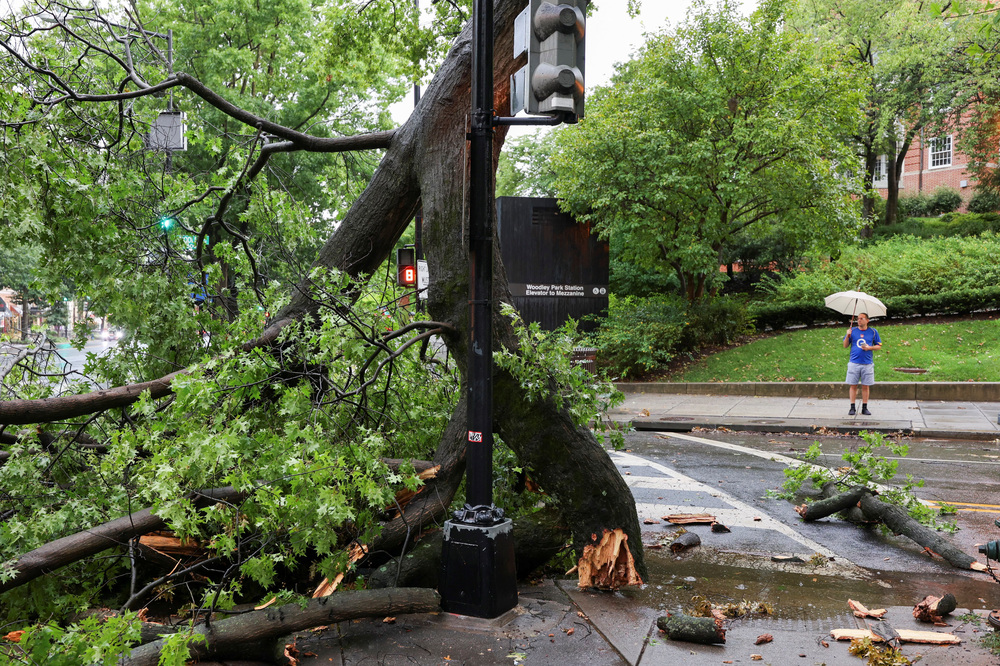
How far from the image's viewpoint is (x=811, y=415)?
571 inches

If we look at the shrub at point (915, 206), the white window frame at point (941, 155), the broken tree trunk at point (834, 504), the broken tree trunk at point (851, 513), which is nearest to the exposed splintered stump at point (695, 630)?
the broken tree trunk at point (834, 504)

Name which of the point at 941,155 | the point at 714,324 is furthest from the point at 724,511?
the point at 941,155

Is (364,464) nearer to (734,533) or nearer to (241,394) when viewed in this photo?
(241,394)

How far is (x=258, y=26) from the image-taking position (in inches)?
969

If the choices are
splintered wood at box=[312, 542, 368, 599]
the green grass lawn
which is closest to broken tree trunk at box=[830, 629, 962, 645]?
splintered wood at box=[312, 542, 368, 599]

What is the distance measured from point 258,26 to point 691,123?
14.2 m

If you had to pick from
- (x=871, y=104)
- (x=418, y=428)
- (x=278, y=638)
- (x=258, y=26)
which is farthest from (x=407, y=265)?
(x=871, y=104)

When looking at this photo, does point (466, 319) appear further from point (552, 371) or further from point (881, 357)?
point (881, 357)

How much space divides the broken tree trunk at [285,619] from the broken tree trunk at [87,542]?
29.3 inches

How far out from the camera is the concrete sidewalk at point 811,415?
12.9 metres

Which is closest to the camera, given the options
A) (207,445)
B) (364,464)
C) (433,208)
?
(207,445)

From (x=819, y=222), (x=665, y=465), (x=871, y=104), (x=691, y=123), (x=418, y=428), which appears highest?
(x=871, y=104)

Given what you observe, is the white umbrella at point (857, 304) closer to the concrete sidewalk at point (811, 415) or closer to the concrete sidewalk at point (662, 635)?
the concrete sidewalk at point (811, 415)

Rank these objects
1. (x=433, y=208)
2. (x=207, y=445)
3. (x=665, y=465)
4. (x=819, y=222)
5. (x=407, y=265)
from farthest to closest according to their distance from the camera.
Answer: (x=819, y=222) < (x=407, y=265) < (x=665, y=465) < (x=433, y=208) < (x=207, y=445)
